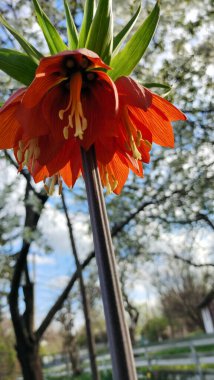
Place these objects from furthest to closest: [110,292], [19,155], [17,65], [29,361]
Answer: [29,361], [19,155], [17,65], [110,292]

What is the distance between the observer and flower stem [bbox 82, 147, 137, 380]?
39 centimetres

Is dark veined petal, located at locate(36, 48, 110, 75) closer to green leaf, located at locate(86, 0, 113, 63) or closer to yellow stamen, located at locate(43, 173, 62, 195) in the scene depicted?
green leaf, located at locate(86, 0, 113, 63)

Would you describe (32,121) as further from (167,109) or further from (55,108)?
(167,109)

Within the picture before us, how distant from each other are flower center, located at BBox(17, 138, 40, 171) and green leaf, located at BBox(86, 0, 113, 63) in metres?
0.17

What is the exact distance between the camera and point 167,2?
267 inches

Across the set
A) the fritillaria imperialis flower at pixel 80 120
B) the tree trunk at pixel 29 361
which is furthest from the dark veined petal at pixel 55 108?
the tree trunk at pixel 29 361

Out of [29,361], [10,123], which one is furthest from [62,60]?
[29,361]

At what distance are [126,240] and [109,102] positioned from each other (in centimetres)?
941

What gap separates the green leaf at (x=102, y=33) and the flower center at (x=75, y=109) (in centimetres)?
5

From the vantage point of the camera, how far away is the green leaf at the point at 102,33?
2.00 feet

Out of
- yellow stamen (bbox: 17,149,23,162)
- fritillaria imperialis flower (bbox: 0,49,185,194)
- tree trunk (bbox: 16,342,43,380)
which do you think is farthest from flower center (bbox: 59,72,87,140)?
tree trunk (bbox: 16,342,43,380)

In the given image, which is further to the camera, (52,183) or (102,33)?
(52,183)

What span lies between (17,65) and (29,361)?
5.66 metres

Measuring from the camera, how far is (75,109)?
64 cm
